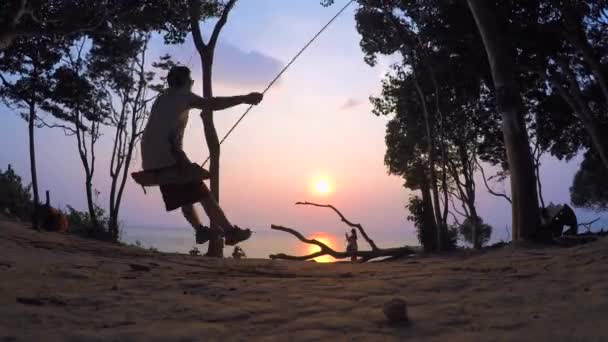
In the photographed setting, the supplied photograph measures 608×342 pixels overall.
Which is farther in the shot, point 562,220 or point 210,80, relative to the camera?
point 210,80

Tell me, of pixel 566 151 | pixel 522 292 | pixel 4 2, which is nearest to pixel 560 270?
pixel 522 292

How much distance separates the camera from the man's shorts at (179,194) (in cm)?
532

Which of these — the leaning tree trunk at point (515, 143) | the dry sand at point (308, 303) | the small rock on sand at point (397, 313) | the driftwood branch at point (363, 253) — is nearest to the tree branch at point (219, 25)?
the driftwood branch at point (363, 253)

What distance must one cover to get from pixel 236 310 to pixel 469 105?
18917 mm

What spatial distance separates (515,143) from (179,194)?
178 inches

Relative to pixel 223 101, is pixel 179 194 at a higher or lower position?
lower

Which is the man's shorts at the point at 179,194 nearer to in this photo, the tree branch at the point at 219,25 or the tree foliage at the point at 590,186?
the tree branch at the point at 219,25

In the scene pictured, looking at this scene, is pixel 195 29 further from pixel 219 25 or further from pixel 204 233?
pixel 204 233

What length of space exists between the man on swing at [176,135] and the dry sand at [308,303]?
2.60ft

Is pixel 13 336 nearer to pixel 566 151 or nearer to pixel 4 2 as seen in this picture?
pixel 4 2

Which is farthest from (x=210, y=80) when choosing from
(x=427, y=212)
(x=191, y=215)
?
(x=427, y=212)

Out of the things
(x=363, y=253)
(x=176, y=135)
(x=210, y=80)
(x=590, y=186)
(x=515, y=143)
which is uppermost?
(x=210, y=80)

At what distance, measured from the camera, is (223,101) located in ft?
17.5

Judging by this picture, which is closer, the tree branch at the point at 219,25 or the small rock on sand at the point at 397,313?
the small rock on sand at the point at 397,313
